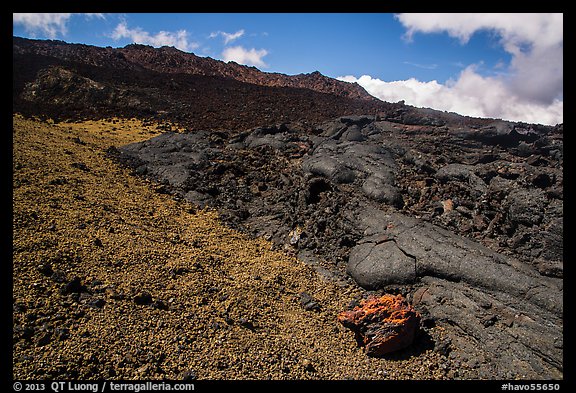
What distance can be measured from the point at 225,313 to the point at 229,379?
147 cm

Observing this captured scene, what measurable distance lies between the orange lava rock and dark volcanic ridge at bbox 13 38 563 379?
0.86 m

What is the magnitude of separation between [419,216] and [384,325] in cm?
480

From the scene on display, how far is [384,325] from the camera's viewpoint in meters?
6.43

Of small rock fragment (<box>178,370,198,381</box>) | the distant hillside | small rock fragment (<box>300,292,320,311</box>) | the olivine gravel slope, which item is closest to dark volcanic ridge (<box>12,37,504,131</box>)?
the distant hillside

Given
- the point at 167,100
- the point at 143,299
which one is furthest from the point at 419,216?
the point at 167,100

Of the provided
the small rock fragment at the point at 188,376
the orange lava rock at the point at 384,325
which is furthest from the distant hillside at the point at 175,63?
the small rock fragment at the point at 188,376

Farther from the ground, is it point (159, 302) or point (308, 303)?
point (159, 302)

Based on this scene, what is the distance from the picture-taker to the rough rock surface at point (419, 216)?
22.0ft

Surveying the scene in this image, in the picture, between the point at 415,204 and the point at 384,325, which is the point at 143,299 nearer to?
the point at 384,325

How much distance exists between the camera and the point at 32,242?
681 cm

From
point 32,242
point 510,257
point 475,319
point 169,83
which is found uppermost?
point 169,83

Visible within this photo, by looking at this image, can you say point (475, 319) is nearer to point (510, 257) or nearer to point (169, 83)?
point (510, 257)

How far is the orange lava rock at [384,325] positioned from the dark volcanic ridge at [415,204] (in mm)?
861
